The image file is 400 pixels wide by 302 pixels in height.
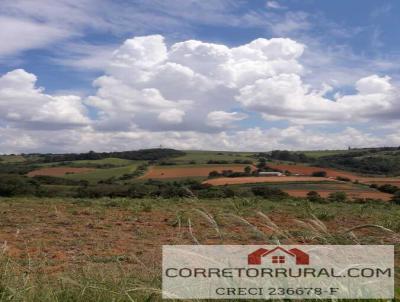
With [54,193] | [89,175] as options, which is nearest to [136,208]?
[54,193]

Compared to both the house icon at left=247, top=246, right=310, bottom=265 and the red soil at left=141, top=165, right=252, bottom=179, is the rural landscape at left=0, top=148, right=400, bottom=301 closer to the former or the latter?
the house icon at left=247, top=246, right=310, bottom=265

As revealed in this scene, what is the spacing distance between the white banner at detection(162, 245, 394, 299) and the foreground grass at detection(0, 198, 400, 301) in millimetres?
143

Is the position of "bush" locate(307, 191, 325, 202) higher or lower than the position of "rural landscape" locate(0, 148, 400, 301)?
lower

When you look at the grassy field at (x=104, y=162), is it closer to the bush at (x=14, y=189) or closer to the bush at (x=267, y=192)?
the bush at (x=14, y=189)

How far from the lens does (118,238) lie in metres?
10.4

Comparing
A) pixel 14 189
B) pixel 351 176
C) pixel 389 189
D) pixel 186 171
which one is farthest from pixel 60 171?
pixel 389 189

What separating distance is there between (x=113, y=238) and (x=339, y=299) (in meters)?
7.61

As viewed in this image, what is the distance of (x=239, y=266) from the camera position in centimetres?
392

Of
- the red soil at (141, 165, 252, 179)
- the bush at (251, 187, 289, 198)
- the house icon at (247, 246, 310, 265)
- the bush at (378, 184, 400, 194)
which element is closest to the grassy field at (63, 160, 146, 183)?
the red soil at (141, 165, 252, 179)

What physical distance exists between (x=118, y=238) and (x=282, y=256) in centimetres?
704

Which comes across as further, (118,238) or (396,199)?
(396,199)

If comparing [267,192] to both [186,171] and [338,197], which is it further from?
[186,171]

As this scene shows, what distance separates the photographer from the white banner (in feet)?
11.5

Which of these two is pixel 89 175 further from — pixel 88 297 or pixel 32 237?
pixel 88 297
